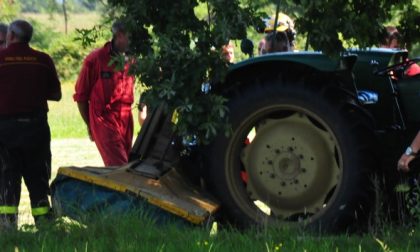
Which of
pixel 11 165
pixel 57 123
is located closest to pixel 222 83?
pixel 11 165

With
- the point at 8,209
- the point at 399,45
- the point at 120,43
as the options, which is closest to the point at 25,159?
the point at 8,209

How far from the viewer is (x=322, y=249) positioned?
16.5 feet

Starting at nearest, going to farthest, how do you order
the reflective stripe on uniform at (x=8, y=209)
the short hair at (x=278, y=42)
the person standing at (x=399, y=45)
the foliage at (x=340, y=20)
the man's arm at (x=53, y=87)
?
the foliage at (x=340, y=20) < the person standing at (x=399, y=45) < the reflective stripe on uniform at (x=8, y=209) < the short hair at (x=278, y=42) < the man's arm at (x=53, y=87)

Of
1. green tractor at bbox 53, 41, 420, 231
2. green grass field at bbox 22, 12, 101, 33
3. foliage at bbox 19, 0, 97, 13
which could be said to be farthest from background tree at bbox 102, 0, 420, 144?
green grass field at bbox 22, 12, 101, 33

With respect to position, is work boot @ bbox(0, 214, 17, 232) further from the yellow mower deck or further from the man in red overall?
the man in red overall

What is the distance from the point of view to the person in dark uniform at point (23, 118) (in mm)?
7984

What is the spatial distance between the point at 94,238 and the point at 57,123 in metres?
20.2

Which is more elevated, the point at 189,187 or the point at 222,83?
the point at 222,83

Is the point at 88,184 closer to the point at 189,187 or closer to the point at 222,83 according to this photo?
the point at 189,187

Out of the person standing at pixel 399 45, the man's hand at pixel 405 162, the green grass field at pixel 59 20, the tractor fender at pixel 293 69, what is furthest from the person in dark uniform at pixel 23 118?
the green grass field at pixel 59 20

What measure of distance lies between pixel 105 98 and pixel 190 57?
9.50 ft

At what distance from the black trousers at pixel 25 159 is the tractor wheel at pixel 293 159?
84.5 inches

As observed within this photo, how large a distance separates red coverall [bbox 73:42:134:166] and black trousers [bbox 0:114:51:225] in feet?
2.15

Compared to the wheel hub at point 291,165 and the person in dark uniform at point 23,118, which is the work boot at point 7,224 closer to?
the person in dark uniform at point 23,118
